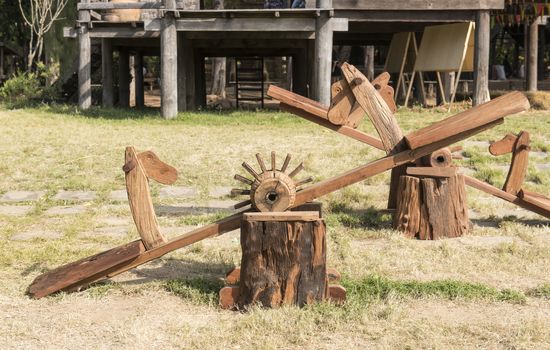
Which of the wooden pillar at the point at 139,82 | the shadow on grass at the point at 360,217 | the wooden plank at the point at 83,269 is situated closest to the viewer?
the wooden plank at the point at 83,269

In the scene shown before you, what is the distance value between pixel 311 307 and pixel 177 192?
15.1ft

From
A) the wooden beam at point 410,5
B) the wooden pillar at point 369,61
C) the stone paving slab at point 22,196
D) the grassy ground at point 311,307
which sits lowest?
the stone paving slab at point 22,196

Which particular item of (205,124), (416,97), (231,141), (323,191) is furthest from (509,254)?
(416,97)

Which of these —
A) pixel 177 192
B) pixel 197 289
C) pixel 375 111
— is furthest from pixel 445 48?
pixel 197 289

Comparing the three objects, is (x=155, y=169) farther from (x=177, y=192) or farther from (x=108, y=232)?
(x=177, y=192)

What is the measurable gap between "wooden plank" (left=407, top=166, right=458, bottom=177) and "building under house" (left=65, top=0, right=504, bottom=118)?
768 cm

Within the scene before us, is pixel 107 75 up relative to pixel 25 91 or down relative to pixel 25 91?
up

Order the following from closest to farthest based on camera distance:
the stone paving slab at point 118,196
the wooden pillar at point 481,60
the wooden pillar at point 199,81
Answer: the stone paving slab at point 118,196 → the wooden pillar at point 481,60 → the wooden pillar at point 199,81

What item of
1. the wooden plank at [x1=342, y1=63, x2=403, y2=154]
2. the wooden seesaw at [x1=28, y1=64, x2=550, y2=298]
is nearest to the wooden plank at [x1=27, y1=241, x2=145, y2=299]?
the wooden seesaw at [x1=28, y1=64, x2=550, y2=298]

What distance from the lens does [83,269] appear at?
4.46 meters

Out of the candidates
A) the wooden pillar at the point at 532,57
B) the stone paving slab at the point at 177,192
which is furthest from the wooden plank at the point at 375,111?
the wooden pillar at the point at 532,57

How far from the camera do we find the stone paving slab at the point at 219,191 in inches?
326

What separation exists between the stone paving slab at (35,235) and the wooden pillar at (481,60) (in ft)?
33.5

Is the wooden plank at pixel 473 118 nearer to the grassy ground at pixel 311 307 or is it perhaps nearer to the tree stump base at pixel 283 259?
the tree stump base at pixel 283 259
